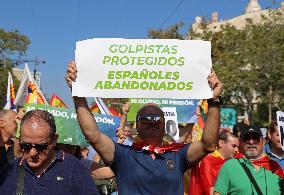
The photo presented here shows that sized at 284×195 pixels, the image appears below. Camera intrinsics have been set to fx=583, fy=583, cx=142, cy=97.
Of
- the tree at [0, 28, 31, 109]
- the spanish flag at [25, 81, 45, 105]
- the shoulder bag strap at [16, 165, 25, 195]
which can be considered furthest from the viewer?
the tree at [0, 28, 31, 109]

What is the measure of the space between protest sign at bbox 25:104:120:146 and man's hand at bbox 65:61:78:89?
3.03 meters

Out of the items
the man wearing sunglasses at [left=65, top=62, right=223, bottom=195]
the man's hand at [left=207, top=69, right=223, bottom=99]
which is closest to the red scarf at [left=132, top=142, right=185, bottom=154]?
the man wearing sunglasses at [left=65, top=62, right=223, bottom=195]

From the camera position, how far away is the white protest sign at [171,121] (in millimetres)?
8863

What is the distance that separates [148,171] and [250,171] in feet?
4.36

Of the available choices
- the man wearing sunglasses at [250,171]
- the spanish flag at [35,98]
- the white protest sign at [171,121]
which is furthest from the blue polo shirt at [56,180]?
the spanish flag at [35,98]

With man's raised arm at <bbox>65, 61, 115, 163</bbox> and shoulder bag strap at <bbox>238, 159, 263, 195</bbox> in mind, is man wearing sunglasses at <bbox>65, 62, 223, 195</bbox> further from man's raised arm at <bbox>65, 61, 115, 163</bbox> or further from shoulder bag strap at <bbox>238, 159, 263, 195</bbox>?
shoulder bag strap at <bbox>238, 159, 263, 195</bbox>

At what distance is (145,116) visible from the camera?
4316mm

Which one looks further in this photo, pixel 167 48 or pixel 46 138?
pixel 167 48

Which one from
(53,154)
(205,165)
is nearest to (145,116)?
(53,154)

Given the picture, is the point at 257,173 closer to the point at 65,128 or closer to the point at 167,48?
the point at 167,48

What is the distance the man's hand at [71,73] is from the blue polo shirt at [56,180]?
0.93m

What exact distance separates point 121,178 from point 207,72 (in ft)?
3.34

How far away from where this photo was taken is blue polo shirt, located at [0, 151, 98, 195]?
10.8ft

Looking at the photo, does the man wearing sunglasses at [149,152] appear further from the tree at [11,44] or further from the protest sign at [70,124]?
the tree at [11,44]
